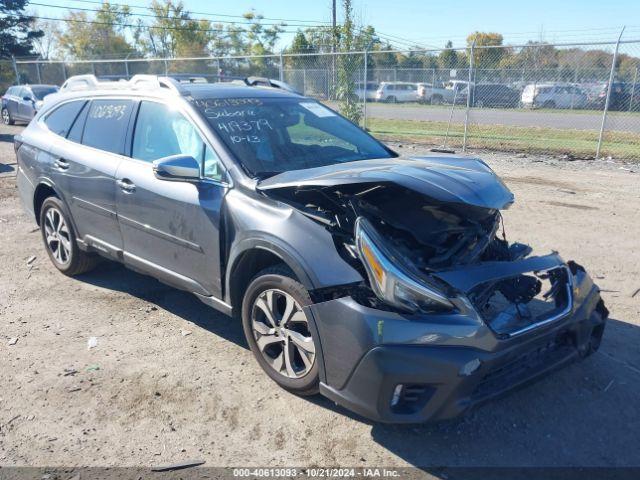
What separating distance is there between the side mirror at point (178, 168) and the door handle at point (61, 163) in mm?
1809

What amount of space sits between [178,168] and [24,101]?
18184 mm

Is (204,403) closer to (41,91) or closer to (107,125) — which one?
(107,125)

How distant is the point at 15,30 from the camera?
45531 millimetres

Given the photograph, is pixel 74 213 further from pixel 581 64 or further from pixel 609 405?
pixel 581 64

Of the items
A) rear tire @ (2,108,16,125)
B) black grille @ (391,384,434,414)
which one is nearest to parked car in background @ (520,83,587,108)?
black grille @ (391,384,434,414)

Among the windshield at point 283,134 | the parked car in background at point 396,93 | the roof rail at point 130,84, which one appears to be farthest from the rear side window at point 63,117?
the parked car in background at point 396,93

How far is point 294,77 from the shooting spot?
20.9 meters

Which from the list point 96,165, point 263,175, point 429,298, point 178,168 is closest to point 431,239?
point 429,298

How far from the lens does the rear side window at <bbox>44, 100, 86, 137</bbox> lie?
527 centimetres

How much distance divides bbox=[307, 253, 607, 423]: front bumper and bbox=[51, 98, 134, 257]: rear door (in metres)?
2.45

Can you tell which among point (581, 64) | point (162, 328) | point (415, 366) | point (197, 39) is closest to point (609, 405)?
point (415, 366)

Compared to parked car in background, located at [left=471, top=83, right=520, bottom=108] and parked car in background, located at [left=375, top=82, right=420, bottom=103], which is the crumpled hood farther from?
parked car in background, located at [left=375, top=82, right=420, bottom=103]

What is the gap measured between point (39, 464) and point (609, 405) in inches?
127

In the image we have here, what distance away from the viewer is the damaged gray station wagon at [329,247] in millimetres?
2801
